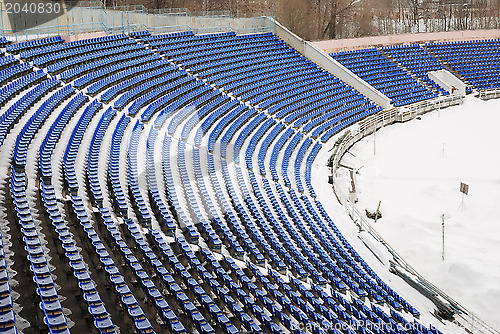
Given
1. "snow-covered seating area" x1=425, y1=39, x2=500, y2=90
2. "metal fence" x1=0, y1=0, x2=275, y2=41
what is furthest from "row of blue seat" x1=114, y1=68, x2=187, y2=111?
"snow-covered seating area" x1=425, y1=39, x2=500, y2=90

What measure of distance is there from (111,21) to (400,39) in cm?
1765

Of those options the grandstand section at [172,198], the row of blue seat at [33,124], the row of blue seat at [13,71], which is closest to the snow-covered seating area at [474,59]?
the grandstand section at [172,198]

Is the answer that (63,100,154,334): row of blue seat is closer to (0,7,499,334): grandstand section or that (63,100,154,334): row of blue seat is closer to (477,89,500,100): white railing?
(0,7,499,334): grandstand section

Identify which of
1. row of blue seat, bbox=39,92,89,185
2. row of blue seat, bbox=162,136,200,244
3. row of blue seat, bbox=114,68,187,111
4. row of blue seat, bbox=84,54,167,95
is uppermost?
row of blue seat, bbox=84,54,167,95

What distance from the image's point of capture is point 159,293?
11664 millimetres

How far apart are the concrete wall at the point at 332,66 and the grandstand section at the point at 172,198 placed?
54 cm

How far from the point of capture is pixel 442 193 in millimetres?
22094

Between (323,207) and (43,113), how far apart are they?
8.90m

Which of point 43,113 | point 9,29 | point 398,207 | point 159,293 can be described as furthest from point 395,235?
point 9,29

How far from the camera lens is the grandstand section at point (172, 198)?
11734 mm

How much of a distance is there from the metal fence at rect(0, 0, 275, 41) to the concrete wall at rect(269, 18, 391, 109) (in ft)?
4.61

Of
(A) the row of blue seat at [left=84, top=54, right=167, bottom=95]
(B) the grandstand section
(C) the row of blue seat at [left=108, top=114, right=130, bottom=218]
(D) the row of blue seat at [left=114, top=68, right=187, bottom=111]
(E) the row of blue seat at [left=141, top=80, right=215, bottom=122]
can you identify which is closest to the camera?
(B) the grandstand section

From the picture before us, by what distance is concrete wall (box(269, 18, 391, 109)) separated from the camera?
1300 inches

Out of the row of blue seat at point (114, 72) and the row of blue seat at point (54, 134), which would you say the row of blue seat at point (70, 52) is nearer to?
the row of blue seat at point (114, 72)
